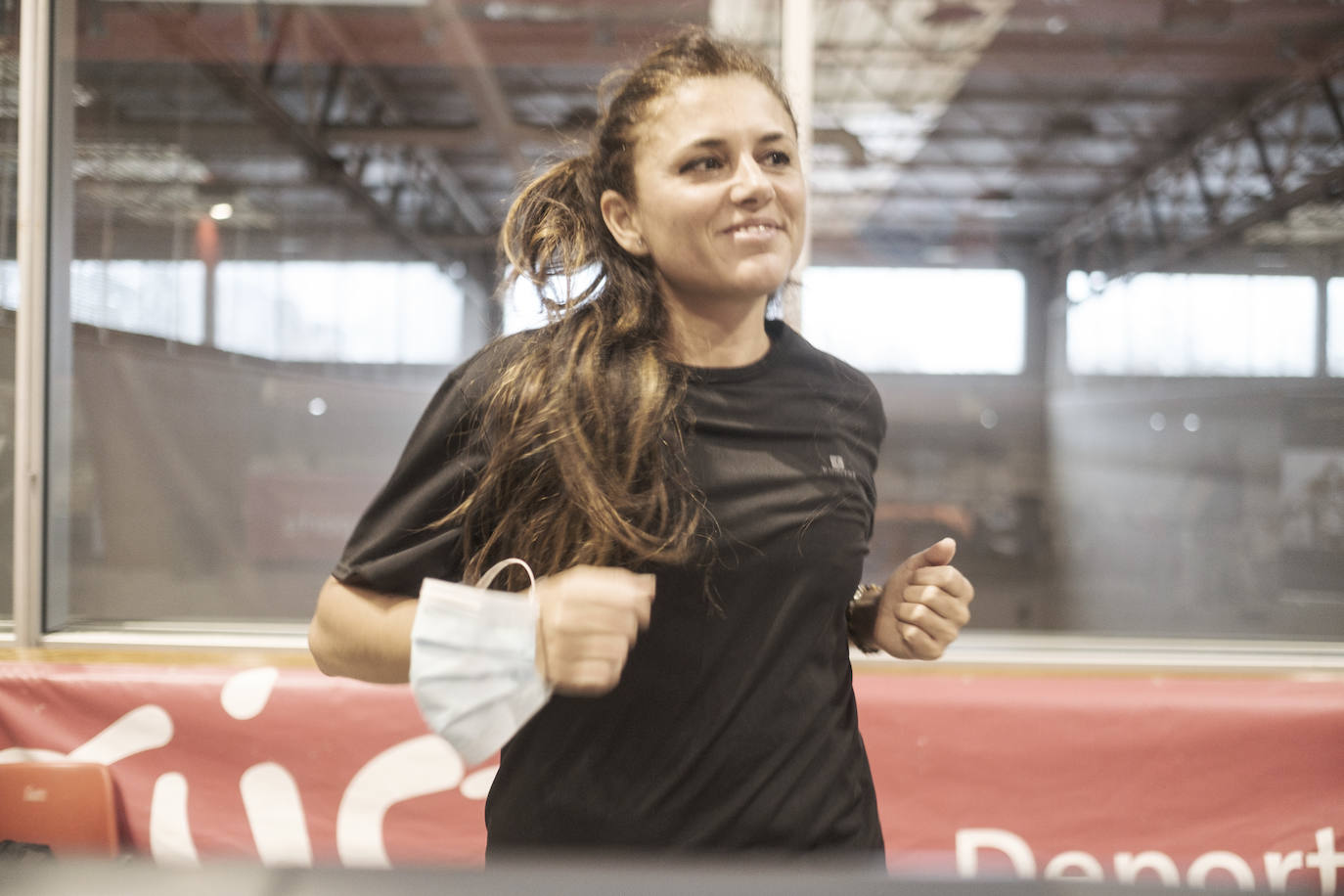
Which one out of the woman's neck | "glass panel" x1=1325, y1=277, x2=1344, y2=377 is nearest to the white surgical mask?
the woman's neck

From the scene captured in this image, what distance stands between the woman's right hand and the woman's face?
1.11 ft

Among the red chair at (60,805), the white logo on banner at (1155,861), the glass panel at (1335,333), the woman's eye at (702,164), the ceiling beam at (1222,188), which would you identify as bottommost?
the white logo on banner at (1155,861)

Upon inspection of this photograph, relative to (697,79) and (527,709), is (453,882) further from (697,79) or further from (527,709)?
(697,79)

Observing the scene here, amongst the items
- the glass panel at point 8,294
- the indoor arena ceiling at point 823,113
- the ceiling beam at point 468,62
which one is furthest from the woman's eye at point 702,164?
the ceiling beam at point 468,62

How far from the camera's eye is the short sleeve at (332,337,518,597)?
740 millimetres

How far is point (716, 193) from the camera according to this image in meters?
0.81

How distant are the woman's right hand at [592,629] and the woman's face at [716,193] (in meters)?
0.34

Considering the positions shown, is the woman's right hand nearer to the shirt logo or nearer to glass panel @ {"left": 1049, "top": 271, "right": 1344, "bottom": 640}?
the shirt logo

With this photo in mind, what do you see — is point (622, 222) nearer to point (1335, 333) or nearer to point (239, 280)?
point (1335, 333)

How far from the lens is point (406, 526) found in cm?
75

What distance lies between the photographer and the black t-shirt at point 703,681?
756 millimetres

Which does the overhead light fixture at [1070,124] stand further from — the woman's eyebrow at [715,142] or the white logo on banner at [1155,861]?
the woman's eyebrow at [715,142]

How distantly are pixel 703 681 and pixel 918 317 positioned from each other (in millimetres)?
4330

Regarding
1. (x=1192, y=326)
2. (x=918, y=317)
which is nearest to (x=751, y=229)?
(x=918, y=317)
